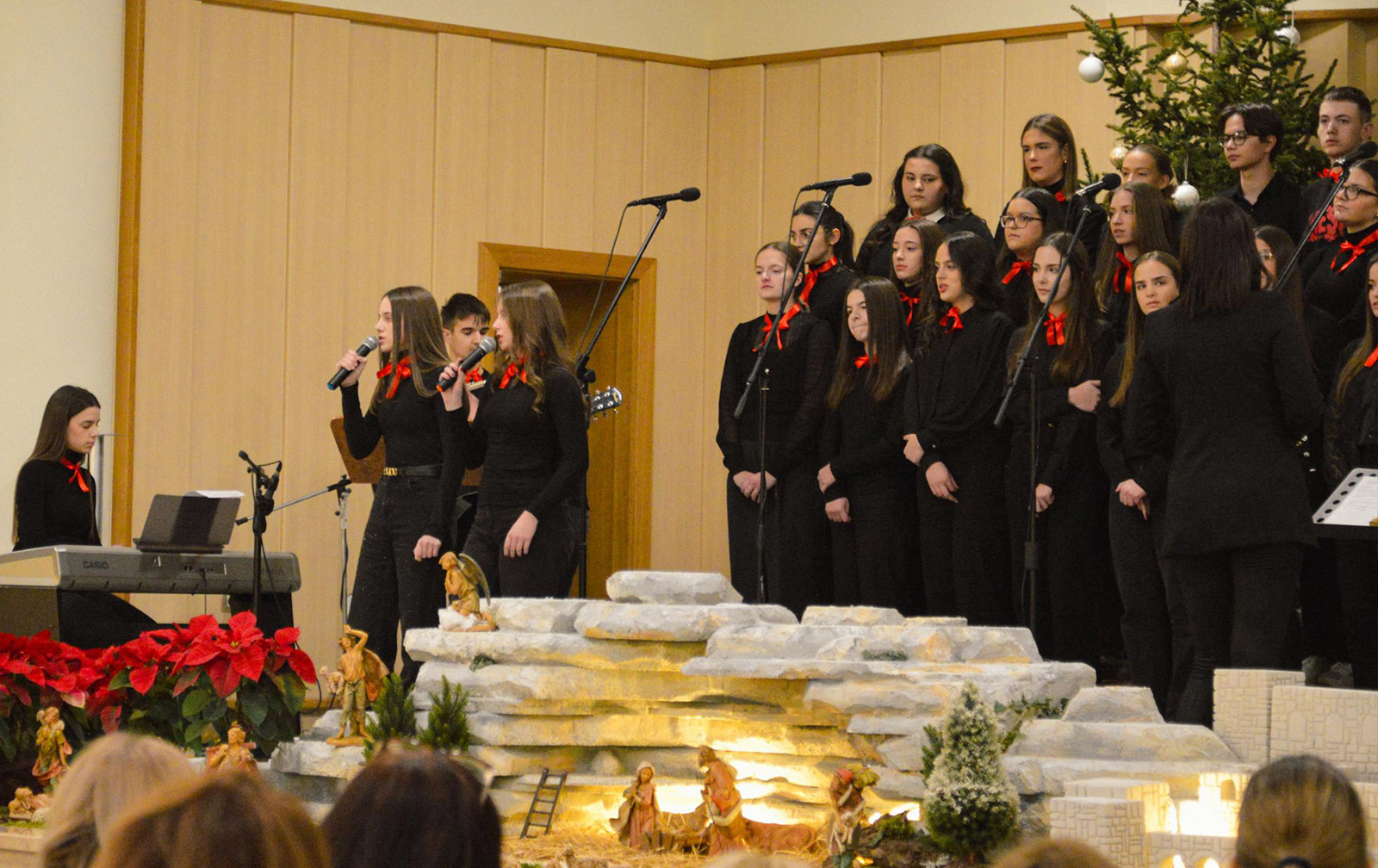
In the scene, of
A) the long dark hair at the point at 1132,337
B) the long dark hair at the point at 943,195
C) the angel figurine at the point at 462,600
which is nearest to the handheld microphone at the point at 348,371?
the angel figurine at the point at 462,600

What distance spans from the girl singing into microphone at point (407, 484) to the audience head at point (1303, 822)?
12.9 feet

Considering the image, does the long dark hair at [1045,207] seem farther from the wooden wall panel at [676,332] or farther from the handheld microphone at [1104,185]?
the wooden wall panel at [676,332]

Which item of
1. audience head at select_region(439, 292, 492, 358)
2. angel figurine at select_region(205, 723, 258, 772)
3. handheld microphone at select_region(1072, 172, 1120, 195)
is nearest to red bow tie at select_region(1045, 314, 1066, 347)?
handheld microphone at select_region(1072, 172, 1120, 195)

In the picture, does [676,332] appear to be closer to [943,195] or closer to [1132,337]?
[943,195]

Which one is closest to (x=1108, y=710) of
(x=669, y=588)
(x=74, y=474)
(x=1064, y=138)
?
(x=669, y=588)

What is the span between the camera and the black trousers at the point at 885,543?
5820 millimetres

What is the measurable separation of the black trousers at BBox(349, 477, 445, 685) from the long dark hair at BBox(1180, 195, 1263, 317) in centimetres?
264

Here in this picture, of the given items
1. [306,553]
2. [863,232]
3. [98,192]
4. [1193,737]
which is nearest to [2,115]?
[98,192]

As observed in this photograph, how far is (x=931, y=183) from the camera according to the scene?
6.38m

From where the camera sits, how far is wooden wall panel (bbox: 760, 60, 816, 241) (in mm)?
9078

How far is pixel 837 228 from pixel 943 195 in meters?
0.45

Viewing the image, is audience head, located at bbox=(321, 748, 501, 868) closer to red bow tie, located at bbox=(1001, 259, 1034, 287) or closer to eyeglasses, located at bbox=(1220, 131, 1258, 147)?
red bow tie, located at bbox=(1001, 259, 1034, 287)

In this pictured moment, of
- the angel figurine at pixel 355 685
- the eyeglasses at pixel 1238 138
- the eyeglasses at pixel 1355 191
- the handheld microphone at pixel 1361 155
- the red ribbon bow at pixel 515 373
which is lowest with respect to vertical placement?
the angel figurine at pixel 355 685

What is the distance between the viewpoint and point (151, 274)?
812cm
